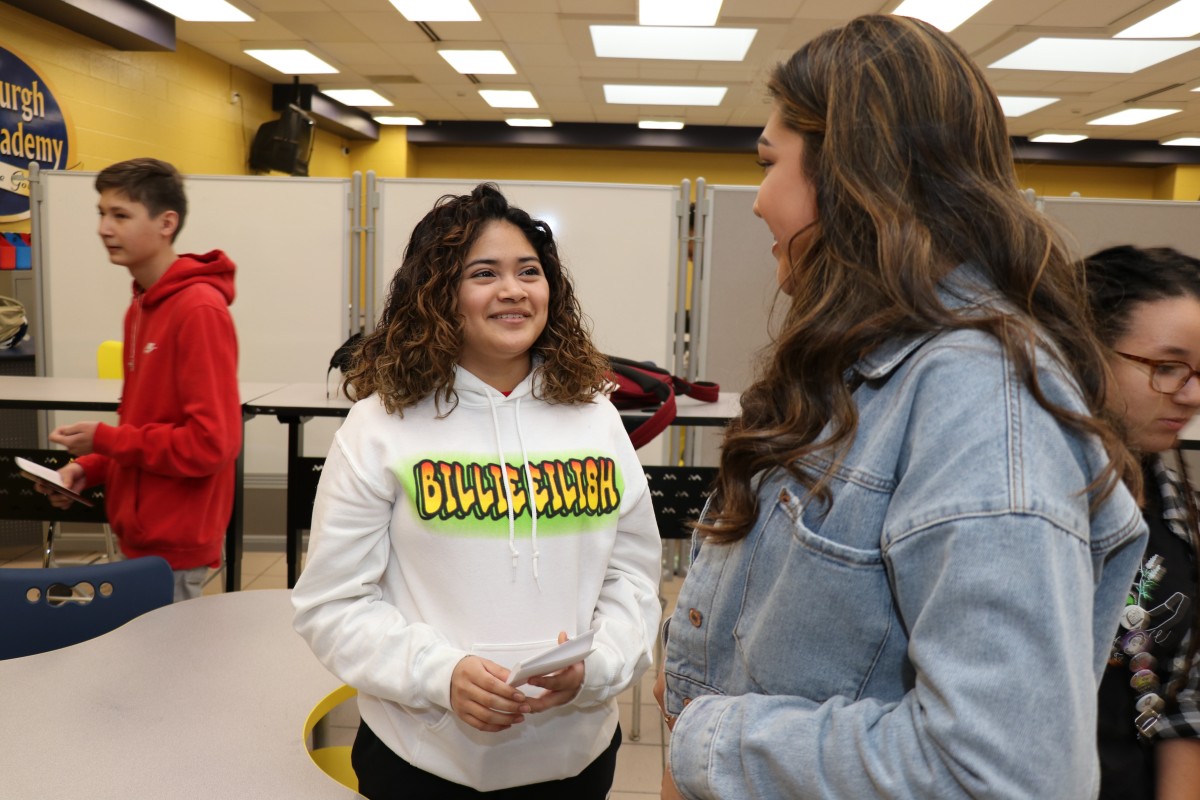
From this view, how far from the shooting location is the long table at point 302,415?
3014 mm

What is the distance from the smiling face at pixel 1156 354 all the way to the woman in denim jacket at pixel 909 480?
1.40 feet

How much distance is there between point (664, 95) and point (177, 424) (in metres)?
8.21

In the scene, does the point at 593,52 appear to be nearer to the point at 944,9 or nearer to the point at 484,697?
the point at 944,9

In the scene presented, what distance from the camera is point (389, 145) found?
466 inches

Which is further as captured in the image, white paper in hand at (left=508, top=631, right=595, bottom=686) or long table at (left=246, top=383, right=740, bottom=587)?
long table at (left=246, top=383, right=740, bottom=587)

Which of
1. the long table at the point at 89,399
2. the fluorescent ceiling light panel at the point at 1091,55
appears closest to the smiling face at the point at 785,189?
the long table at the point at 89,399

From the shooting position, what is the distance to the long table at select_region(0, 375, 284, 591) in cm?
306

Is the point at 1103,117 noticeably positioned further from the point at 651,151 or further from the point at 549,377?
the point at 549,377

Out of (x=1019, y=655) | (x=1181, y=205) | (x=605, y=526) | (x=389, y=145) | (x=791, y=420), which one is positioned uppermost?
(x=389, y=145)

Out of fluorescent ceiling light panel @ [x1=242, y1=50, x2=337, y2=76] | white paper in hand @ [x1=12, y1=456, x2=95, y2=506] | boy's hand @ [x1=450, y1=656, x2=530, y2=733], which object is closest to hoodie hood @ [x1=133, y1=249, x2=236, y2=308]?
white paper in hand @ [x1=12, y1=456, x2=95, y2=506]

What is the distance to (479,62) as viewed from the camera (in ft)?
26.8

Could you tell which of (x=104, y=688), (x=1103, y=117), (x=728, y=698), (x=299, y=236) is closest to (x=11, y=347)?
(x=299, y=236)

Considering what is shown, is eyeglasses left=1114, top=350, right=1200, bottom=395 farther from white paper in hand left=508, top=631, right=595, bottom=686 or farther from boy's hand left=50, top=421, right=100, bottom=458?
boy's hand left=50, top=421, right=100, bottom=458

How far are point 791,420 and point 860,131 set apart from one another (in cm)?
23
